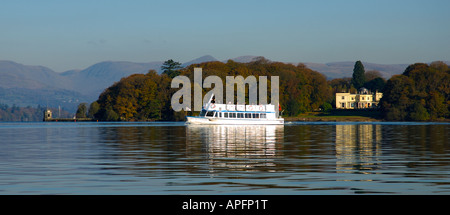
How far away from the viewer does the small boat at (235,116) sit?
130 m

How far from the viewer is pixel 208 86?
17438 cm

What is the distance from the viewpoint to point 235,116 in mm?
135625

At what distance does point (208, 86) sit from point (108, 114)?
140 feet

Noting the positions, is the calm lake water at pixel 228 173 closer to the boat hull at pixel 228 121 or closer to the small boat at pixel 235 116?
the boat hull at pixel 228 121

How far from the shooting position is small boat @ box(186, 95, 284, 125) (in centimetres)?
13000

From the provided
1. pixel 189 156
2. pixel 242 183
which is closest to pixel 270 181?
pixel 242 183

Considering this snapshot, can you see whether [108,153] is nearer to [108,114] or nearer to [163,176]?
[163,176]
